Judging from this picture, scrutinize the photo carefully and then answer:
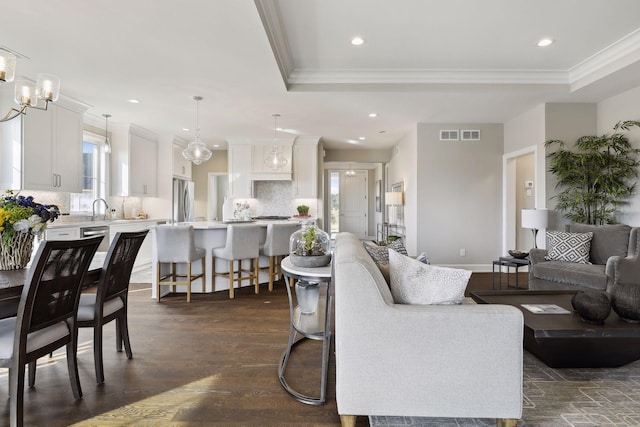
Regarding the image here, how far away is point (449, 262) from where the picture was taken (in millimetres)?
6121

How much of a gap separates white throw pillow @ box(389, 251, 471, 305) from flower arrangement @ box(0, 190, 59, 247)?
2.10 m

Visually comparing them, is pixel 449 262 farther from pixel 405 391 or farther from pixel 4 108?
pixel 4 108

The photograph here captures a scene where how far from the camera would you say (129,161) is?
21.0 feet

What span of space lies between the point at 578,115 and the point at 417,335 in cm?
496

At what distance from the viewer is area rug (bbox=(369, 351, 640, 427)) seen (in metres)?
1.81

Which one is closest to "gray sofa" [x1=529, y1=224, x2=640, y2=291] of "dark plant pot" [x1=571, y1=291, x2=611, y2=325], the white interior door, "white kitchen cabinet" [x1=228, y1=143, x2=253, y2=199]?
"dark plant pot" [x1=571, y1=291, x2=611, y2=325]

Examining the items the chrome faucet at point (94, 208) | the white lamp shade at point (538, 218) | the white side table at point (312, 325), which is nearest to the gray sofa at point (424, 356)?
the white side table at point (312, 325)

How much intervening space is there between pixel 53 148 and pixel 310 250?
452 centimetres

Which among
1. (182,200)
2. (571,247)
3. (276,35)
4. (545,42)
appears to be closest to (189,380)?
(276,35)

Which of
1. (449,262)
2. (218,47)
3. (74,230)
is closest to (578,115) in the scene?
(449,262)

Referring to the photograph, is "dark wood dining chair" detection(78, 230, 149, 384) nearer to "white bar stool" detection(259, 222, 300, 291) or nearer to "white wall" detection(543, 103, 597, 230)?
"white bar stool" detection(259, 222, 300, 291)

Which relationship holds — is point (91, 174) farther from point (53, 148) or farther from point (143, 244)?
point (143, 244)

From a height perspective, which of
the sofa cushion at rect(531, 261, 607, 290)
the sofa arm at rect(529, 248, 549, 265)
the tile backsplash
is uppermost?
the tile backsplash

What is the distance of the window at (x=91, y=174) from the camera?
584 cm
